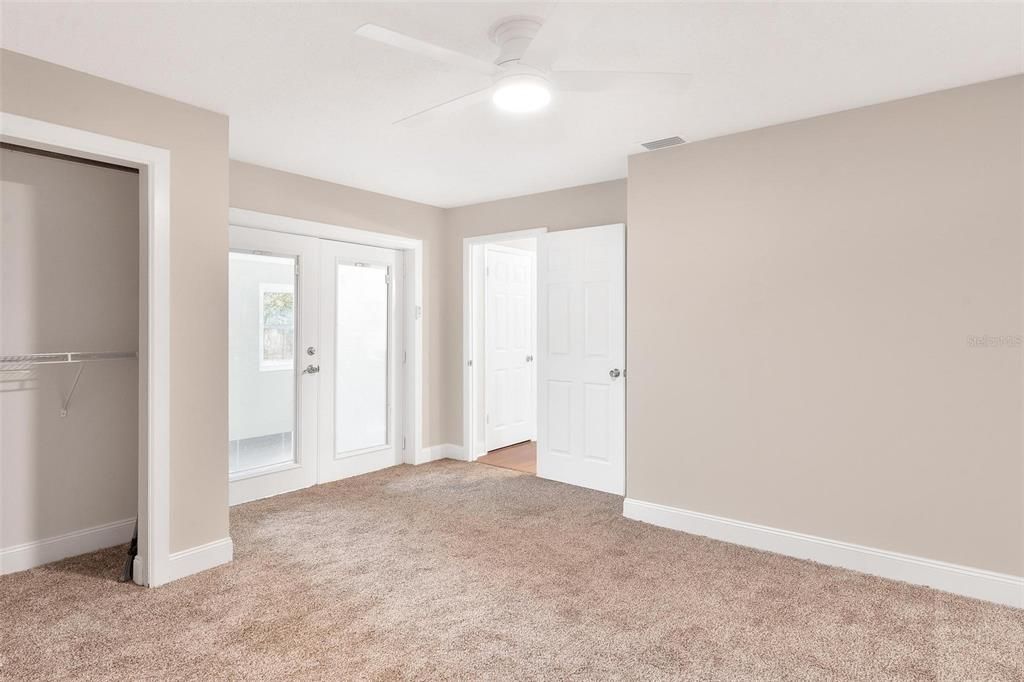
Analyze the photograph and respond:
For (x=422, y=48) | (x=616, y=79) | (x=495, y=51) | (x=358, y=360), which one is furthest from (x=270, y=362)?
(x=616, y=79)

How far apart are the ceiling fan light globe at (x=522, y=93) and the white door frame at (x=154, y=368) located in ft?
5.81

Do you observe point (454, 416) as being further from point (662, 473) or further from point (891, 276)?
point (891, 276)

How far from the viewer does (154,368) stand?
2.80 metres

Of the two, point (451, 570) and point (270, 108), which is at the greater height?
point (270, 108)

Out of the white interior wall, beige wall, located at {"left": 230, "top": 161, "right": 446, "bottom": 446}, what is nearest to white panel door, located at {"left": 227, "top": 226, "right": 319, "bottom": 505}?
beige wall, located at {"left": 230, "top": 161, "right": 446, "bottom": 446}

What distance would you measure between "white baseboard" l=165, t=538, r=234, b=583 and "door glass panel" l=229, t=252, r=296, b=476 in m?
1.12

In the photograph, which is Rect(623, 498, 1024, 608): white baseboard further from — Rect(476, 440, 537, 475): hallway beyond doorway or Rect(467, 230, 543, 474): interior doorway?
Rect(467, 230, 543, 474): interior doorway

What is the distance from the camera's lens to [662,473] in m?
3.71

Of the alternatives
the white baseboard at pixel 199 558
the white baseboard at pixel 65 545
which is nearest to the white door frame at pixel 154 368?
the white baseboard at pixel 199 558

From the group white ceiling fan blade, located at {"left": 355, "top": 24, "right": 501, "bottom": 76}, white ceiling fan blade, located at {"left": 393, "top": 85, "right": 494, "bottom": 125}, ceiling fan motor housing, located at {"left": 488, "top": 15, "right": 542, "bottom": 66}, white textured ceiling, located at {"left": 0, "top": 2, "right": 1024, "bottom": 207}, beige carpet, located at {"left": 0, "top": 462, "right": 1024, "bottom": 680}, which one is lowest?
beige carpet, located at {"left": 0, "top": 462, "right": 1024, "bottom": 680}

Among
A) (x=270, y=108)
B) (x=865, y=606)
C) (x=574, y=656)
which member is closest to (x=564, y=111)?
(x=270, y=108)

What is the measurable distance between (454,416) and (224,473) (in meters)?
2.60

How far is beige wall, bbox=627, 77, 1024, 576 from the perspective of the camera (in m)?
2.68

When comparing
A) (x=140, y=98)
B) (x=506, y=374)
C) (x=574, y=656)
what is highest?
(x=140, y=98)
